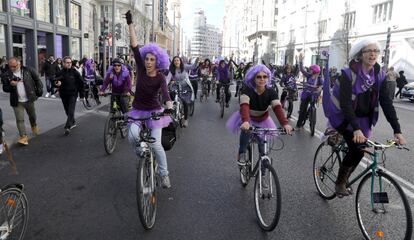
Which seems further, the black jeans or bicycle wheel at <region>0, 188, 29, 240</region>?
the black jeans

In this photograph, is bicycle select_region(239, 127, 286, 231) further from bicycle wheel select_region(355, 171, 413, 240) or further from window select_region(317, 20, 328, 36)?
window select_region(317, 20, 328, 36)

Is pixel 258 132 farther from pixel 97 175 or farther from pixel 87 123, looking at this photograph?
pixel 87 123

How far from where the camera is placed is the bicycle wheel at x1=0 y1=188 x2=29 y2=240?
3291mm

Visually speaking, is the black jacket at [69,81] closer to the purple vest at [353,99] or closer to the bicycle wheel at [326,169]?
the bicycle wheel at [326,169]

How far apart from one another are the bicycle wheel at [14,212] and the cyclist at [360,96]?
10.6 ft

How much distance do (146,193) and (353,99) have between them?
2406 millimetres

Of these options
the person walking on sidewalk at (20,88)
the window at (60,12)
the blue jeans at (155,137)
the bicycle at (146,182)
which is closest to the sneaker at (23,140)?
the person walking on sidewalk at (20,88)

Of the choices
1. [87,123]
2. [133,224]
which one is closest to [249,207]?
[133,224]

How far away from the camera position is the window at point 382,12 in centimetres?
3347

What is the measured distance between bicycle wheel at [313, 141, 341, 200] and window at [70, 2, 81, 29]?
3160 centimetres

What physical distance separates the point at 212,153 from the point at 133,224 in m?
3.58

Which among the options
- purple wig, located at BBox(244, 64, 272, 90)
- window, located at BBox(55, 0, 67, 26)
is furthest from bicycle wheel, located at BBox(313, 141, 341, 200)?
window, located at BBox(55, 0, 67, 26)

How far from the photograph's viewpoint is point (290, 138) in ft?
30.7

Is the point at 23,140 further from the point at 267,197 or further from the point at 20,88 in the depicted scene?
the point at 267,197
